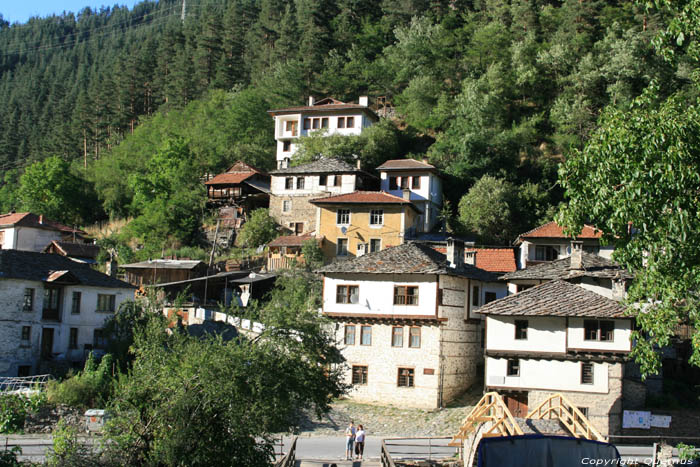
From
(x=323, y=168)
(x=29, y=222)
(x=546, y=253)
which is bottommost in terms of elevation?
(x=546, y=253)

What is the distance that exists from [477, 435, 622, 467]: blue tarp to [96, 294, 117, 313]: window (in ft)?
109

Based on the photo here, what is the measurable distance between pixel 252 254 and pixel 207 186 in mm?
12905

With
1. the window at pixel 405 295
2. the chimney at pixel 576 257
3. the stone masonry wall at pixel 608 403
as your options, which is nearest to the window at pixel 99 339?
the window at pixel 405 295

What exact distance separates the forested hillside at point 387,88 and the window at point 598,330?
7911 mm

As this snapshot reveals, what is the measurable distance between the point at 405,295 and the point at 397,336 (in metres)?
2.09

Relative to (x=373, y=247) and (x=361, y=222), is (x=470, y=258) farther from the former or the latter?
(x=361, y=222)

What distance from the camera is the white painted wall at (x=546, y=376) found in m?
31.8

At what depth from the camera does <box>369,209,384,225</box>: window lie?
51344 mm

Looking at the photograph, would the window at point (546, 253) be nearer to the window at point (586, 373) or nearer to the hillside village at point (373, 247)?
the hillside village at point (373, 247)

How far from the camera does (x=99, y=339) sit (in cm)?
4259

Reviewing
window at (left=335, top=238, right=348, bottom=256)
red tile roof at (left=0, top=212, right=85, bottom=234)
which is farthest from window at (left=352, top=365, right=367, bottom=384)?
red tile roof at (left=0, top=212, right=85, bottom=234)

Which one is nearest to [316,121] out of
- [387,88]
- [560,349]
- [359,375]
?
[387,88]

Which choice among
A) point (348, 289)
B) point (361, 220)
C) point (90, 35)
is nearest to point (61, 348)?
point (348, 289)

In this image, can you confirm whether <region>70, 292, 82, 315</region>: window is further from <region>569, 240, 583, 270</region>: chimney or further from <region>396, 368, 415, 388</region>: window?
<region>569, 240, 583, 270</region>: chimney
